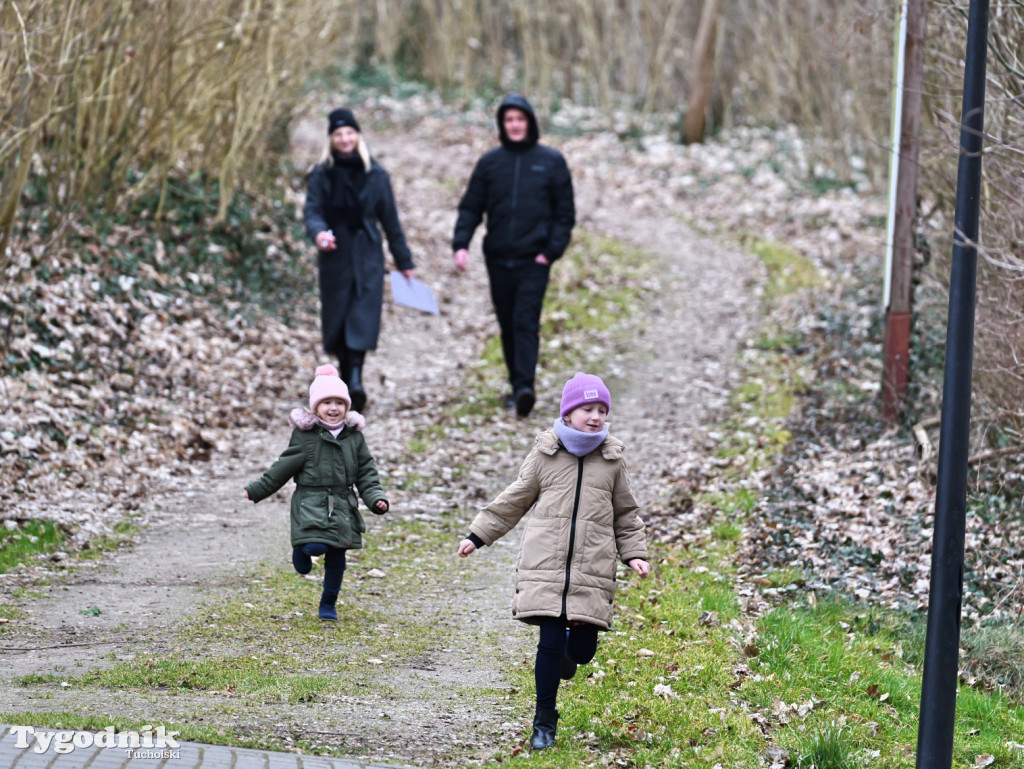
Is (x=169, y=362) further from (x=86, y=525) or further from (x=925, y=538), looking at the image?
(x=925, y=538)

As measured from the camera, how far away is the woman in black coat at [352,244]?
9734 millimetres

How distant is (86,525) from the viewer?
782 cm

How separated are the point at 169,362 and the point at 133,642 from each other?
210 inches

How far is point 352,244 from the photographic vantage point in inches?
390

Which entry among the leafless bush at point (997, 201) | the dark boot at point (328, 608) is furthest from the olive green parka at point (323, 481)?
the leafless bush at point (997, 201)

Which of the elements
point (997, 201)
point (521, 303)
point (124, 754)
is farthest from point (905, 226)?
point (124, 754)

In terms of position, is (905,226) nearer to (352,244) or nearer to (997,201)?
(997,201)

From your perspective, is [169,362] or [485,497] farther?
[169,362]

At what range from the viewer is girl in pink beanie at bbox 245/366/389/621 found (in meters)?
6.16

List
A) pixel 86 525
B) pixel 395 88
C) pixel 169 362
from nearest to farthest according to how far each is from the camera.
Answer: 1. pixel 86 525
2. pixel 169 362
3. pixel 395 88

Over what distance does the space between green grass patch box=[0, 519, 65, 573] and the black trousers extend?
4.10m

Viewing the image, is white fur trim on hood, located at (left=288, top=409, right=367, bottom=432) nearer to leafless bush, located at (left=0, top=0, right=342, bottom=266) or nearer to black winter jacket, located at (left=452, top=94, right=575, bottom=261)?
leafless bush, located at (left=0, top=0, right=342, bottom=266)

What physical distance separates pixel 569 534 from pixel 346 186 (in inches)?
216

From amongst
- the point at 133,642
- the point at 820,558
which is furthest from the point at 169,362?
the point at 820,558
